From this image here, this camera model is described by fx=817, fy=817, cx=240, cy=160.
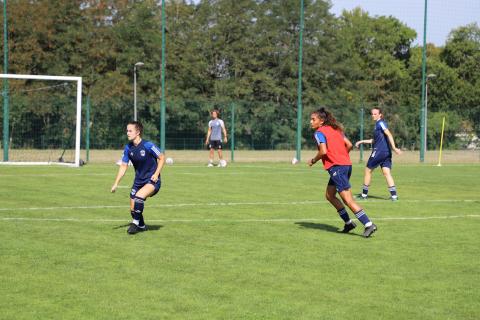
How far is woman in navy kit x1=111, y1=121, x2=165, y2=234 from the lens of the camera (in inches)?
465

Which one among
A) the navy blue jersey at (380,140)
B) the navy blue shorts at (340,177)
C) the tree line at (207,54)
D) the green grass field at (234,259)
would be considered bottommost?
the green grass field at (234,259)

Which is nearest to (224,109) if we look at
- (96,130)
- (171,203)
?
(96,130)

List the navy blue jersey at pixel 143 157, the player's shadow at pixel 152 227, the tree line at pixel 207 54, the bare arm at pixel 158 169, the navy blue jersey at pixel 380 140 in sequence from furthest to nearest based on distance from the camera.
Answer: the tree line at pixel 207 54 → the navy blue jersey at pixel 380 140 → the player's shadow at pixel 152 227 → the navy blue jersey at pixel 143 157 → the bare arm at pixel 158 169

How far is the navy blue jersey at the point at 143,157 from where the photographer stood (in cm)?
1198

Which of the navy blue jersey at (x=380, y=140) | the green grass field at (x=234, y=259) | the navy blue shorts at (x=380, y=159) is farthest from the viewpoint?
Result: the navy blue shorts at (x=380, y=159)

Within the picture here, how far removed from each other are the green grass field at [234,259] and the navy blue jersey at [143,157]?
2.77ft

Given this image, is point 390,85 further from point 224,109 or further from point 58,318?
point 58,318

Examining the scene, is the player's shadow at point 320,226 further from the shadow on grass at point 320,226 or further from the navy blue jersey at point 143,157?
the navy blue jersey at point 143,157

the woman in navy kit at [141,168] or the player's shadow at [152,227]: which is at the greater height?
Result: the woman in navy kit at [141,168]

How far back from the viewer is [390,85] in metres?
79.4

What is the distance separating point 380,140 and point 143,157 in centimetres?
681

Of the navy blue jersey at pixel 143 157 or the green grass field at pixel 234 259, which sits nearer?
the green grass field at pixel 234 259

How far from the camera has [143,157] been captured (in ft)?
39.4

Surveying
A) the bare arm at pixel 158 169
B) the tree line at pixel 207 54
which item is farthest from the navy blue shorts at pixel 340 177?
the tree line at pixel 207 54
